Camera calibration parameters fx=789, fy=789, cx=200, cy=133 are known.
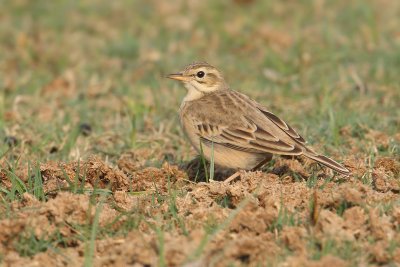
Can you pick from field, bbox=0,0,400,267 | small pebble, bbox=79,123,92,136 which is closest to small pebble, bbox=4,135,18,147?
field, bbox=0,0,400,267

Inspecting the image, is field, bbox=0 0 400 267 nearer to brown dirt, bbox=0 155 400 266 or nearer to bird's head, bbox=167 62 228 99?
brown dirt, bbox=0 155 400 266

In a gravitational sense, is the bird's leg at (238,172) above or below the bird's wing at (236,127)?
below

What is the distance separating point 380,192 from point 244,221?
1.36m

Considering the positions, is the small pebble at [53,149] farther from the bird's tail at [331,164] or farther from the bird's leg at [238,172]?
the bird's tail at [331,164]

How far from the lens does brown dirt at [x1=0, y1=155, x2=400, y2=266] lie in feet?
16.6

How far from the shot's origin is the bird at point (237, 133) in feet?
22.6

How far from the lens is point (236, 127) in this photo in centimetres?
719

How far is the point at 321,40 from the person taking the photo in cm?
1241

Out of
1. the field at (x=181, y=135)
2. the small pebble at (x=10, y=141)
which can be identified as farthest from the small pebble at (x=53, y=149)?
the small pebble at (x=10, y=141)

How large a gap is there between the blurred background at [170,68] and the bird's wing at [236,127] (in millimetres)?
746

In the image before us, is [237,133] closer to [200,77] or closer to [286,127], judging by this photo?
[286,127]

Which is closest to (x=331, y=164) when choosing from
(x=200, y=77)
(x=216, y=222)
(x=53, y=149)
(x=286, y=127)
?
(x=286, y=127)

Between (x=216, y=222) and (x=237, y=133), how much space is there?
67.6 inches

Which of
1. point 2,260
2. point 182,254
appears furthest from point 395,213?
point 2,260
